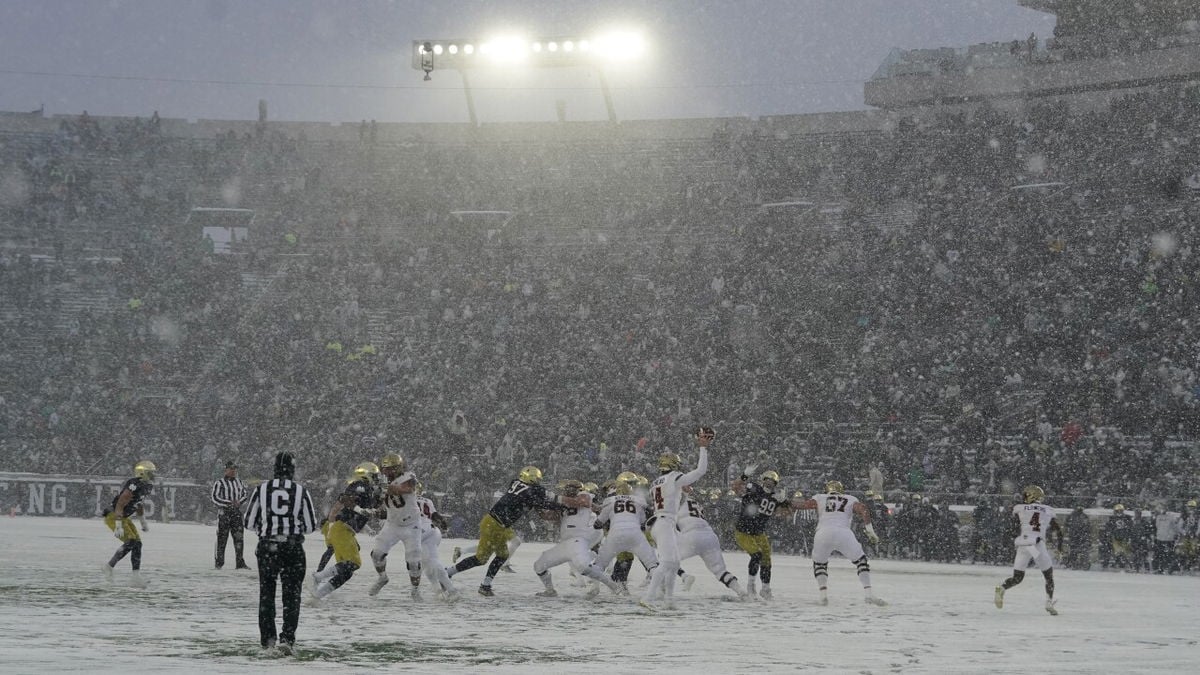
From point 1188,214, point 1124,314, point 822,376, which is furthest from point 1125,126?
point 822,376

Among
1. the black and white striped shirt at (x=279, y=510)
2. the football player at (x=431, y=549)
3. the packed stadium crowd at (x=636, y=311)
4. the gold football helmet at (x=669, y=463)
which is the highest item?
the packed stadium crowd at (x=636, y=311)

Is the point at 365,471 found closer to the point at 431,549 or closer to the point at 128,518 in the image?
the point at 431,549

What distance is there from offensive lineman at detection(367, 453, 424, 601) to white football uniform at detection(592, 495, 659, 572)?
8.58 feet

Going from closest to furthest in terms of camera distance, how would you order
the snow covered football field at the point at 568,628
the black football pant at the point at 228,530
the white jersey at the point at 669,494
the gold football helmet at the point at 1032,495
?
the snow covered football field at the point at 568,628, the white jersey at the point at 669,494, the gold football helmet at the point at 1032,495, the black football pant at the point at 228,530

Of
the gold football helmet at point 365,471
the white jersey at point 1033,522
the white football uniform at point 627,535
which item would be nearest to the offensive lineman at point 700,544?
the white football uniform at point 627,535

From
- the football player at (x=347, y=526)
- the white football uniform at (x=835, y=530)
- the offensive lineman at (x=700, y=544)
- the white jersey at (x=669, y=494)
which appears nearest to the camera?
the football player at (x=347, y=526)

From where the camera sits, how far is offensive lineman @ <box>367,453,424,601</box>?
61.4ft

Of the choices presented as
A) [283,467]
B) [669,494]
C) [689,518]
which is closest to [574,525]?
[689,518]

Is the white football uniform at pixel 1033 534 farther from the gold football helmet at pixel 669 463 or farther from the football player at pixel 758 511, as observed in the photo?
the gold football helmet at pixel 669 463

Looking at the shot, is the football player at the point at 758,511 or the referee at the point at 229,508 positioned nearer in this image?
the football player at the point at 758,511

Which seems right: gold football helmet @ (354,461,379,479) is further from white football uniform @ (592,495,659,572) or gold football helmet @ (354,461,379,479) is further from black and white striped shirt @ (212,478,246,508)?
black and white striped shirt @ (212,478,246,508)

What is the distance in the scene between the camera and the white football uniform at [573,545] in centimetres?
2069

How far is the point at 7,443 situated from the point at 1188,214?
35.6m

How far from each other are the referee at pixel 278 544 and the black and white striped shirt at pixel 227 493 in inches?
473
